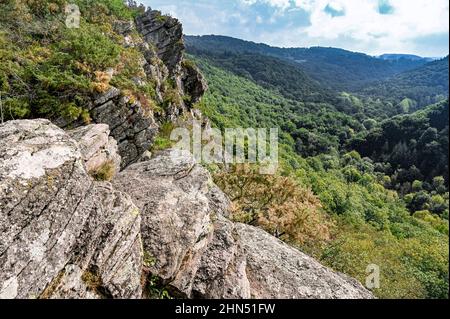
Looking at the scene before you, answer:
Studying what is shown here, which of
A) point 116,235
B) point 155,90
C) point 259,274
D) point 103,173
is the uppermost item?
point 155,90

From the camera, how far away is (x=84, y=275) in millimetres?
9086

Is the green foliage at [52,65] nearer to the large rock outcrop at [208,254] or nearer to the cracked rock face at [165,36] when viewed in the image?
the large rock outcrop at [208,254]

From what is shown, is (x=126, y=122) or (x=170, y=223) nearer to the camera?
(x=170, y=223)

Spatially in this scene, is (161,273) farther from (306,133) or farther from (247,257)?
(306,133)

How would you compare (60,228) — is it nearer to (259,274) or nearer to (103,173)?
(103,173)

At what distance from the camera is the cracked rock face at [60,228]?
8203 mm

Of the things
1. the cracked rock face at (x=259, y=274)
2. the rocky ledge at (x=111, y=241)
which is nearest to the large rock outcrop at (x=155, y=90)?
the rocky ledge at (x=111, y=241)

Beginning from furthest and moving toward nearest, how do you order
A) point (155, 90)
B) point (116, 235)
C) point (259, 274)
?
point (155, 90) → point (259, 274) → point (116, 235)

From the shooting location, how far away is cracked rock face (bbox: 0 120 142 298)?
8.20 meters

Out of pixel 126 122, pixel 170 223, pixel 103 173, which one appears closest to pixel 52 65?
pixel 126 122

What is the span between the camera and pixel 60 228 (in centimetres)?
893

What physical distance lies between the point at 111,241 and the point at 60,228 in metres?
1.40

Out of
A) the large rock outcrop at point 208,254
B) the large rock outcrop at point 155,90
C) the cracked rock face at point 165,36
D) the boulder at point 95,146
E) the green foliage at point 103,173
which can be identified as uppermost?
the cracked rock face at point 165,36

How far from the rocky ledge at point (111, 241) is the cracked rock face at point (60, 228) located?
0.02 meters
